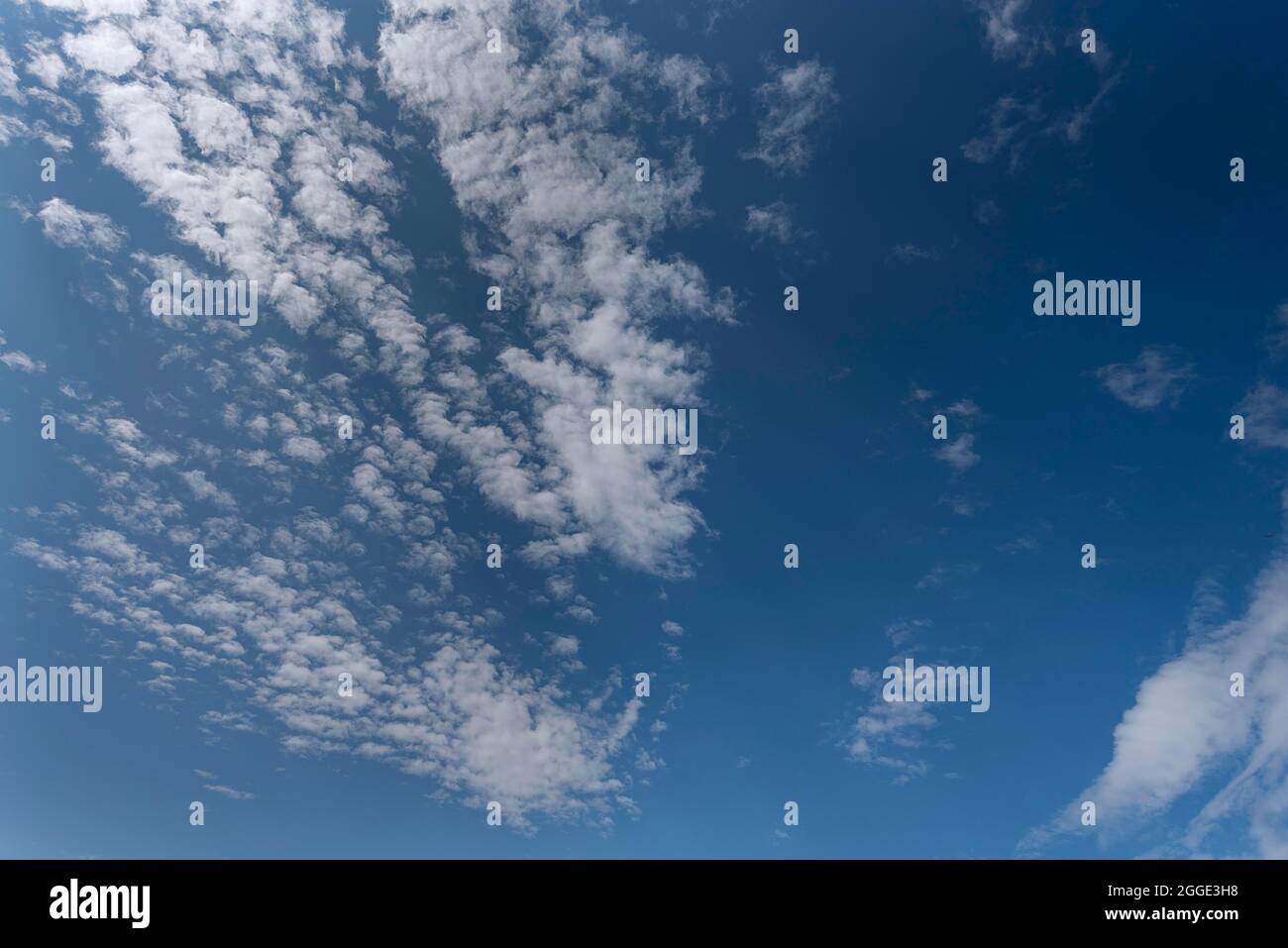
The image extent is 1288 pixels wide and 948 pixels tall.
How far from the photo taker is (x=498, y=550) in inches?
1325

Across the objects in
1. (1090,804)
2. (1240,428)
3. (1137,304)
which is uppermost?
(1137,304)

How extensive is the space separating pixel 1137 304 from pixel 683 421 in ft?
73.1

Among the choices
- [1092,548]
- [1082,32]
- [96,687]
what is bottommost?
[96,687]
